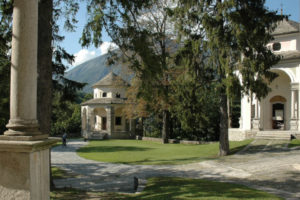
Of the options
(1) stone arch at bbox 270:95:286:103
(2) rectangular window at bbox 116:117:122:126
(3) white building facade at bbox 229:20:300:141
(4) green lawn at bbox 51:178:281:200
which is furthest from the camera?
(2) rectangular window at bbox 116:117:122:126

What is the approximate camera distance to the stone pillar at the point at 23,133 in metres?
4.48

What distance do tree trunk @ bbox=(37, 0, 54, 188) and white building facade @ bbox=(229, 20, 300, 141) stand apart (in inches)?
672

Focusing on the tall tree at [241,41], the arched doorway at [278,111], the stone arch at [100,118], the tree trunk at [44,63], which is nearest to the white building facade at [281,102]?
the arched doorway at [278,111]

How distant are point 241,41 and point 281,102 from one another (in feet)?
45.3

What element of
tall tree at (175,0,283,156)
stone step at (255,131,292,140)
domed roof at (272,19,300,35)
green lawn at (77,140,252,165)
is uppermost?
domed roof at (272,19,300,35)

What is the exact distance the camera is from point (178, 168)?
14211 millimetres

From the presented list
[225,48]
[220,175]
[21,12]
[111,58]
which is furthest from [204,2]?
[21,12]

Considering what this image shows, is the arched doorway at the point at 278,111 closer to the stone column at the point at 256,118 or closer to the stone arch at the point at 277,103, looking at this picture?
the stone arch at the point at 277,103

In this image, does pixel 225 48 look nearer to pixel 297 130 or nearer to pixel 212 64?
pixel 212 64

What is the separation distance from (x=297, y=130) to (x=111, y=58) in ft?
62.9

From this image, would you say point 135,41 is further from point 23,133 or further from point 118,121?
point 118,121

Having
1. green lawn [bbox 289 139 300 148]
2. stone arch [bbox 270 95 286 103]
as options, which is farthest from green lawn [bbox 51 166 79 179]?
stone arch [bbox 270 95 286 103]

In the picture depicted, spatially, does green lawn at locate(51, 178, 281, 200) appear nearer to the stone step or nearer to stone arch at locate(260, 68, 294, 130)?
the stone step

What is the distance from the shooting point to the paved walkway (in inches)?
397
